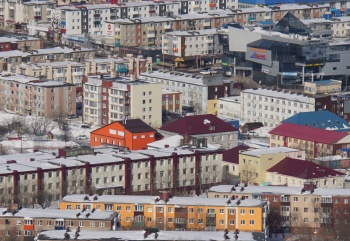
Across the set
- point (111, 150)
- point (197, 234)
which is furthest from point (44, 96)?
point (197, 234)

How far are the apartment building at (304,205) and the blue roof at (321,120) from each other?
10.8 meters

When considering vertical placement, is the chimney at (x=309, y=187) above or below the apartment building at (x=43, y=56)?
above

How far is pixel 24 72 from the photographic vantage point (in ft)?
210

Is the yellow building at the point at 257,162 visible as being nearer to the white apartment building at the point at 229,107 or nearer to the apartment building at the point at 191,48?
the white apartment building at the point at 229,107

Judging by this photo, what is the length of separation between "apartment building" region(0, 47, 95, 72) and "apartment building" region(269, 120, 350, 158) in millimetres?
15315

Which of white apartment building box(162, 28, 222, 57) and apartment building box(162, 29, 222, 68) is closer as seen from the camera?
apartment building box(162, 29, 222, 68)

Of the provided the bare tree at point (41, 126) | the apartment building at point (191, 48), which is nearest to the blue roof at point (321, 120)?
the bare tree at point (41, 126)

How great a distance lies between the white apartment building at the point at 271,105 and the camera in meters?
58.3

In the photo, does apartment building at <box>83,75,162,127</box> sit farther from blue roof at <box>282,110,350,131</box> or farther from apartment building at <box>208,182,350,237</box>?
apartment building at <box>208,182,350,237</box>

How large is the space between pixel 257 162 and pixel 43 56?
68.1 feet

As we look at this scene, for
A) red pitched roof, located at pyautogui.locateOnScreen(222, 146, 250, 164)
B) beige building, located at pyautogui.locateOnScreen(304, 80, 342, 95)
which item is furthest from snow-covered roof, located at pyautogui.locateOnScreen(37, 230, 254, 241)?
beige building, located at pyautogui.locateOnScreen(304, 80, 342, 95)

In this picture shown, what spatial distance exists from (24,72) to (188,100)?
251 inches

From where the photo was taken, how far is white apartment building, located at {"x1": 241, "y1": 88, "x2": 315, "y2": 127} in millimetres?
58281

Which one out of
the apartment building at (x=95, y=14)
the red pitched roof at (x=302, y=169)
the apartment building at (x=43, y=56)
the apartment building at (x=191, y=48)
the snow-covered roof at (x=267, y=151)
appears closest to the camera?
the red pitched roof at (x=302, y=169)
